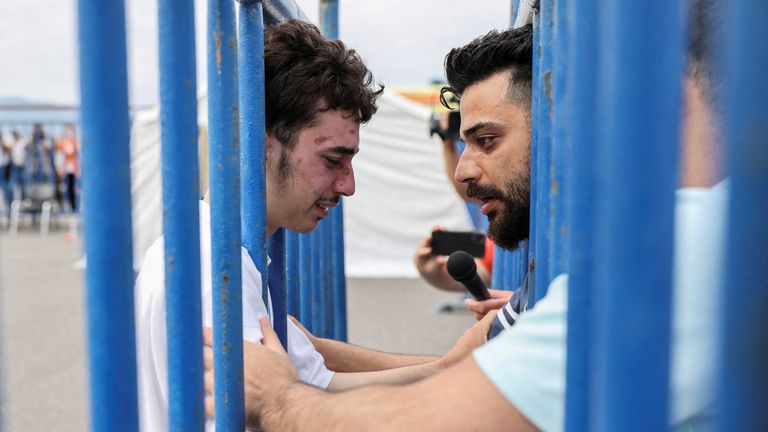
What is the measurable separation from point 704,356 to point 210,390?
73 centimetres

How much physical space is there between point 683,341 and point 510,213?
4.25ft

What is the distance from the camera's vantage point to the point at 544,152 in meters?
0.91

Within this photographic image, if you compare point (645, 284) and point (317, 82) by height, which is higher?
point (317, 82)

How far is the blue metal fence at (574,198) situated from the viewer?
15.7 inches

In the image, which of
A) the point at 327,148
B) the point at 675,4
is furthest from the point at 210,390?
the point at 675,4

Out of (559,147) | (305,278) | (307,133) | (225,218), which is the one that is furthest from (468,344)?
(559,147)

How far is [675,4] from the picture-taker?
391 millimetres

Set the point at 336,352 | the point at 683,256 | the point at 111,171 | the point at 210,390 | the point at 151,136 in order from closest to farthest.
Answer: the point at 683,256, the point at 111,171, the point at 210,390, the point at 336,352, the point at 151,136

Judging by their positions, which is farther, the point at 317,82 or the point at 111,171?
the point at 317,82

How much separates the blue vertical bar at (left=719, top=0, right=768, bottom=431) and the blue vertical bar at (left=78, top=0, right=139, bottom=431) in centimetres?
48

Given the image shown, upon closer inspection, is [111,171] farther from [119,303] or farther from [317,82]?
[317,82]

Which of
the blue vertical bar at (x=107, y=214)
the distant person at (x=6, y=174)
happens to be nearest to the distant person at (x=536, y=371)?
the blue vertical bar at (x=107, y=214)

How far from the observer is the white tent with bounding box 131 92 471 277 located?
6.77 m

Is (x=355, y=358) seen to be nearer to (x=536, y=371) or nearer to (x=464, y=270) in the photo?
(x=464, y=270)
